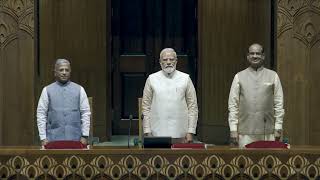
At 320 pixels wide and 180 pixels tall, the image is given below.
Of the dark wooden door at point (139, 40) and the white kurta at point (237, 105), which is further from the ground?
the dark wooden door at point (139, 40)

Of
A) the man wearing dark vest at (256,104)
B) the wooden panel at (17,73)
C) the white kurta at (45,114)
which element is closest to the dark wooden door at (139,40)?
the wooden panel at (17,73)

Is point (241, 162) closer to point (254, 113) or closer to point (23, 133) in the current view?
point (254, 113)

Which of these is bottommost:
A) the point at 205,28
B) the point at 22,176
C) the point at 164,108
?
the point at 22,176

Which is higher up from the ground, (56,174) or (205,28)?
(205,28)

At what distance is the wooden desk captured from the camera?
582 centimetres

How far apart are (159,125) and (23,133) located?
124 inches

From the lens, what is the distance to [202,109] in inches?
469

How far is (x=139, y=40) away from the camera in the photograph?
41.9ft

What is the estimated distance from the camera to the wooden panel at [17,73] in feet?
33.2

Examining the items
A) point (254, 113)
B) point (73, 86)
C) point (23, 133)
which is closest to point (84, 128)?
point (73, 86)

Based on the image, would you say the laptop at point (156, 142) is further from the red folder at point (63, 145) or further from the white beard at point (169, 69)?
the white beard at point (169, 69)

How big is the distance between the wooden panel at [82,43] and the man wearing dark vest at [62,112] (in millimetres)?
4097

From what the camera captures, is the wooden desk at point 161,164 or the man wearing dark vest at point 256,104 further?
the man wearing dark vest at point 256,104

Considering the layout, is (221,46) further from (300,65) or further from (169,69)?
(169,69)
